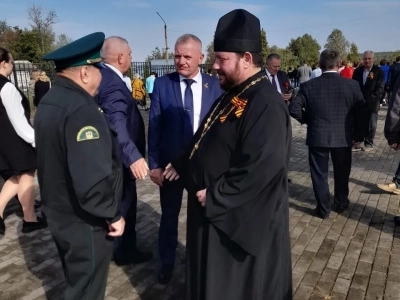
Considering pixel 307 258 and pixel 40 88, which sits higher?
pixel 40 88

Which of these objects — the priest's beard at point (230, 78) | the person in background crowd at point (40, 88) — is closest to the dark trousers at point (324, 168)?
the priest's beard at point (230, 78)

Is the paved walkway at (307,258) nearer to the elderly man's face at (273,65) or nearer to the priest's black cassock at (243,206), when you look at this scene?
the priest's black cassock at (243,206)

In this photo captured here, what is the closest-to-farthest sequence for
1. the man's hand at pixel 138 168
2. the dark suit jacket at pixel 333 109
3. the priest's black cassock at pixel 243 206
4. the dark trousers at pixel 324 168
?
the priest's black cassock at pixel 243 206, the man's hand at pixel 138 168, the dark suit jacket at pixel 333 109, the dark trousers at pixel 324 168

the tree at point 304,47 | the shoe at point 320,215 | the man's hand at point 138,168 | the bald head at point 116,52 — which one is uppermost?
the tree at point 304,47

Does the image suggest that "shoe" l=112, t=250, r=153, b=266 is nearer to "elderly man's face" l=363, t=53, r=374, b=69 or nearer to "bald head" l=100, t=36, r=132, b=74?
"bald head" l=100, t=36, r=132, b=74

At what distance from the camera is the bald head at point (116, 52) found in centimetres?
334

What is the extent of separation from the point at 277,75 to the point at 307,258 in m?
3.44

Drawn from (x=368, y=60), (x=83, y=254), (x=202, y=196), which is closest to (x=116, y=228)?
(x=83, y=254)

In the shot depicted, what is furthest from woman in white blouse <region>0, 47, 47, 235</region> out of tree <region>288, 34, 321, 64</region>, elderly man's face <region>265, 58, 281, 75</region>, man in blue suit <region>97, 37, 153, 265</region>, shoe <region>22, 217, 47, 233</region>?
tree <region>288, 34, 321, 64</region>

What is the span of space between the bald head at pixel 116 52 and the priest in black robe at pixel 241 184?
4.30 feet

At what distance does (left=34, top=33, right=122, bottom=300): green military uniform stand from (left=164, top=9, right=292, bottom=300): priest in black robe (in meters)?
0.54

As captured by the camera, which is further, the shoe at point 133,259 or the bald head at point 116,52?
the shoe at point 133,259

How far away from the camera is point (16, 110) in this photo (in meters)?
4.09

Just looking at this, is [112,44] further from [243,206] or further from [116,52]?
[243,206]
